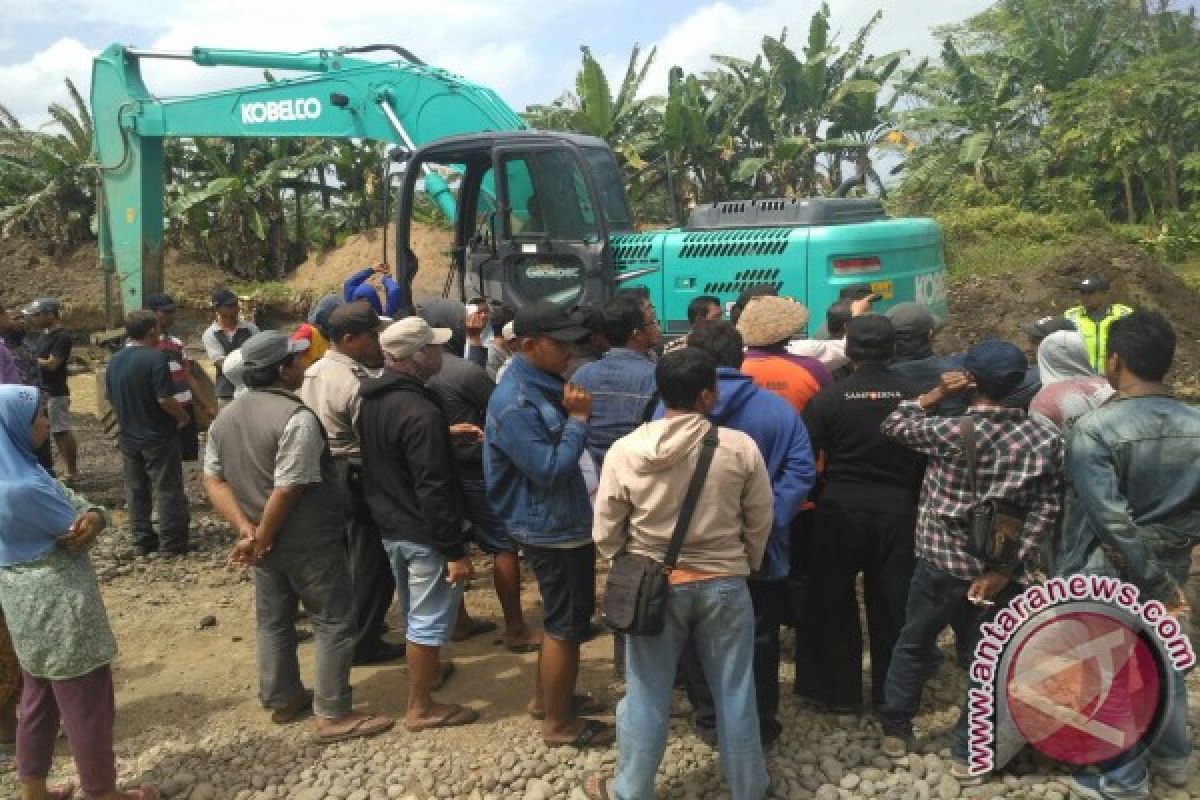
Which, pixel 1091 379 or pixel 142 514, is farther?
pixel 142 514

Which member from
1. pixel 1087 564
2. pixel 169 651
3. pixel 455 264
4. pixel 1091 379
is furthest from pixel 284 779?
pixel 455 264

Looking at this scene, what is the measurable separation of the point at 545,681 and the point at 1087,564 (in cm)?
201

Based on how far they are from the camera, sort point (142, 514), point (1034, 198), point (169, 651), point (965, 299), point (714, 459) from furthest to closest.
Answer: point (1034, 198), point (965, 299), point (142, 514), point (169, 651), point (714, 459)

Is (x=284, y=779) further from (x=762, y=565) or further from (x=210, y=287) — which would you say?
(x=210, y=287)

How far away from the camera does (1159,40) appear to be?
19797 mm

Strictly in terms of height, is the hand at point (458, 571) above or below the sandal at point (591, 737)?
above

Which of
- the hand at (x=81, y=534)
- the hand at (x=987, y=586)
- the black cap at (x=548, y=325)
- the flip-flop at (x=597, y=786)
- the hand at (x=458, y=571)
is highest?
the black cap at (x=548, y=325)

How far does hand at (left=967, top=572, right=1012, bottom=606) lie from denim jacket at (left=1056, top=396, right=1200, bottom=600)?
0.34 metres

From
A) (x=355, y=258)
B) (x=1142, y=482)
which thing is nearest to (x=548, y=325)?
(x=1142, y=482)

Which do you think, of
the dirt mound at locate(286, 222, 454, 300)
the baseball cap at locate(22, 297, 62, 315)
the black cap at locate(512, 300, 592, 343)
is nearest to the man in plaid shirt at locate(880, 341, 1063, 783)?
the black cap at locate(512, 300, 592, 343)

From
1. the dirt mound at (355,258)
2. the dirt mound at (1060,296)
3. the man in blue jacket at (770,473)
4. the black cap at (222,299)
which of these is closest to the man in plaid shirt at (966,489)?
the man in blue jacket at (770,473)

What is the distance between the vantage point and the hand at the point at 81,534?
10.7 ft

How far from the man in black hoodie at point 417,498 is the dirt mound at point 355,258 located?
50.2 feet

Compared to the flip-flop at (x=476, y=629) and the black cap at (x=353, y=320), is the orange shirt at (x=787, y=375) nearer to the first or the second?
the black cap at (x=353, y=320)
